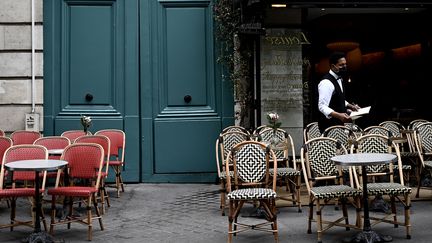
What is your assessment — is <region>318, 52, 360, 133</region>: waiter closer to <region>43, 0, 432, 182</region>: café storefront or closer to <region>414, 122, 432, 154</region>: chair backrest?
<region>414, 122, 432, 154</region>: chair backrest

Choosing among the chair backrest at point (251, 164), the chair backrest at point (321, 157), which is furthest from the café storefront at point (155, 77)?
the chair backrest at point (251, 164)

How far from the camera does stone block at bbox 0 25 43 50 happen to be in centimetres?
1127

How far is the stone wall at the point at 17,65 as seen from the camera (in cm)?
1125

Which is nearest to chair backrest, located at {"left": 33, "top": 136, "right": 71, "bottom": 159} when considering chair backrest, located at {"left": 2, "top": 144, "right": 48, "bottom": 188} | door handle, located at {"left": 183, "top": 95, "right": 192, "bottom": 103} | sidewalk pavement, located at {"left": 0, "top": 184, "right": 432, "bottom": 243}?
sidewalk pavement, located at {"left": 0, "top": 184, "right": 432, "bottom": 243}

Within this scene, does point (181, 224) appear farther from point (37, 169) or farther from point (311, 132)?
point (311, 132)

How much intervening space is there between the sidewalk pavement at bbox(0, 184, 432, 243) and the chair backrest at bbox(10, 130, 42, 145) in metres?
1.09

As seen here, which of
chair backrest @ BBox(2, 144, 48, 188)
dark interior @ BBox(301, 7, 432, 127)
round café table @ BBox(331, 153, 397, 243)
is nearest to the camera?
round café table @ BBox(331, 153, 397, 243)

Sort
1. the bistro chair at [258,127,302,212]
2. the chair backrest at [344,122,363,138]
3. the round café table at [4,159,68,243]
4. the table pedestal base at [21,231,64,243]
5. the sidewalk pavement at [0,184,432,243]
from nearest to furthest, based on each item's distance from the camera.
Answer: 1. the round café table at [4,159,68,243]
2. the table pedestal base at [21,231,64,243]
3. the sidewalk pavement at [0,184,432,243]
4. the bistro chair at [258,127,302,212]
5. the chair backrest at [344,122,363,138]

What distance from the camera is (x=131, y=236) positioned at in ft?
24.2

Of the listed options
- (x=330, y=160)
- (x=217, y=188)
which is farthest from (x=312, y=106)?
(x=330, y=160)

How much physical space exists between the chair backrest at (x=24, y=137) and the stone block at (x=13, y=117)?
2.70 feet

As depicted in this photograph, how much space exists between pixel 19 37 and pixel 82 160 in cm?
436

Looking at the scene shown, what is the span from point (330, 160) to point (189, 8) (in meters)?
5.16

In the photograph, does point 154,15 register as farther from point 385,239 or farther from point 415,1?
point 385,239
